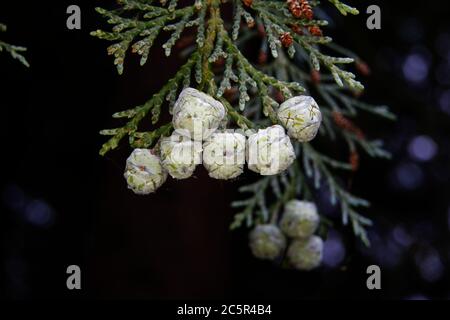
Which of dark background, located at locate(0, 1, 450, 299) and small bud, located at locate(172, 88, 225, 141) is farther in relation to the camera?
dark background, located at locate(0, 1, 450, 299)

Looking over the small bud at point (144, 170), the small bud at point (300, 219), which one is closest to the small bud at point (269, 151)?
the small bud at point (144, 170)

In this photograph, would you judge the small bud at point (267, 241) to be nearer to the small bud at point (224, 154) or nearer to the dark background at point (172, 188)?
the dark background at point (172, 188)

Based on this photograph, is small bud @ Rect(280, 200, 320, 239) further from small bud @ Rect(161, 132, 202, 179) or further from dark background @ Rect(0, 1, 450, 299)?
small bud @ Rect(161, 132, 202, 179)

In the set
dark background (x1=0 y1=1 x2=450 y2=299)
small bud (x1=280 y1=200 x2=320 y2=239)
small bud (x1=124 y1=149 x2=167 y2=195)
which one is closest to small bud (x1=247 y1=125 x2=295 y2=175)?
small bud (x1=124 y1=149 x2=167 y2=195)

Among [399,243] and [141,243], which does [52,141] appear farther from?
[399,243]

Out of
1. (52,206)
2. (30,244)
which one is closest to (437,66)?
(52,206)

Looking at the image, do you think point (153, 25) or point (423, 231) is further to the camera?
point (423, 231)
